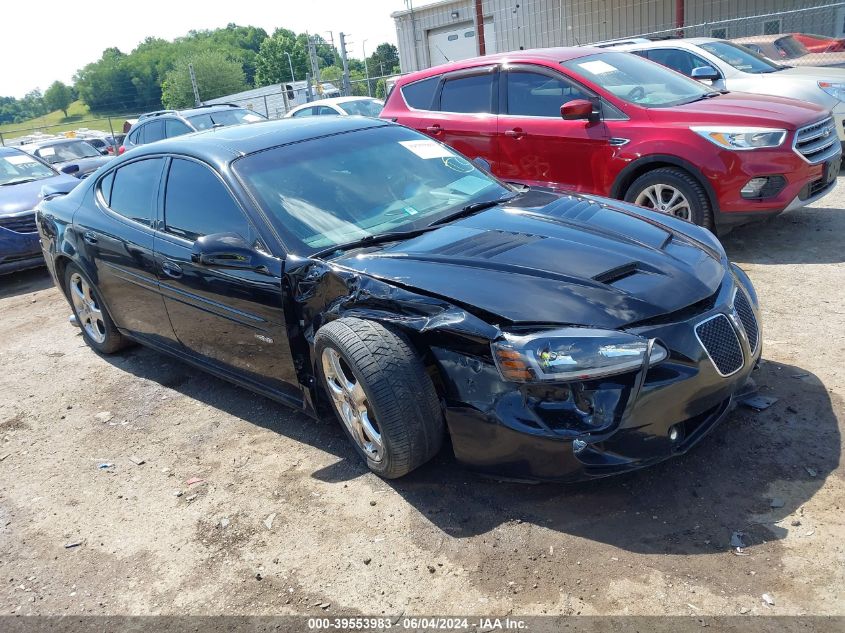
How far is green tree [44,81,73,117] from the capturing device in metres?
105

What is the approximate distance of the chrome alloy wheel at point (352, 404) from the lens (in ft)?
10.6

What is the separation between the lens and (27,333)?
6.62 metres

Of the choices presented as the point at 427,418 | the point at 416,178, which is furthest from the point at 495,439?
the point at 416,178

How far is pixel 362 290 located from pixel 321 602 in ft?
4.26

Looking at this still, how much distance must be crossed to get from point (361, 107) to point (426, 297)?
12316mm

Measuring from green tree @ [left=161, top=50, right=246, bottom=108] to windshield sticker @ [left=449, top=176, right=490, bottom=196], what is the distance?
2652 inches

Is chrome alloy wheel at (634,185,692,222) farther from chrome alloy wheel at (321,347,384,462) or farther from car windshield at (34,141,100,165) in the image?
car windshield at (34,141,100,165)

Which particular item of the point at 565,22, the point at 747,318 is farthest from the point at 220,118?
the point at 565,22

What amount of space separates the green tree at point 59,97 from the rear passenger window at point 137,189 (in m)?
114

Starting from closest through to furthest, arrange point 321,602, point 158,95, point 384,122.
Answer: point 321,602 → point 384,122 → point 158,95

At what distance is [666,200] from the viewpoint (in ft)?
20.1

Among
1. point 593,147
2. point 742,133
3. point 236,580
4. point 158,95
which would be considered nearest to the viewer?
point 236,580

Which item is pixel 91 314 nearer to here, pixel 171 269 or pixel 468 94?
pixel 171 269

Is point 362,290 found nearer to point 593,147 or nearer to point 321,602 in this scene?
point 321,602
